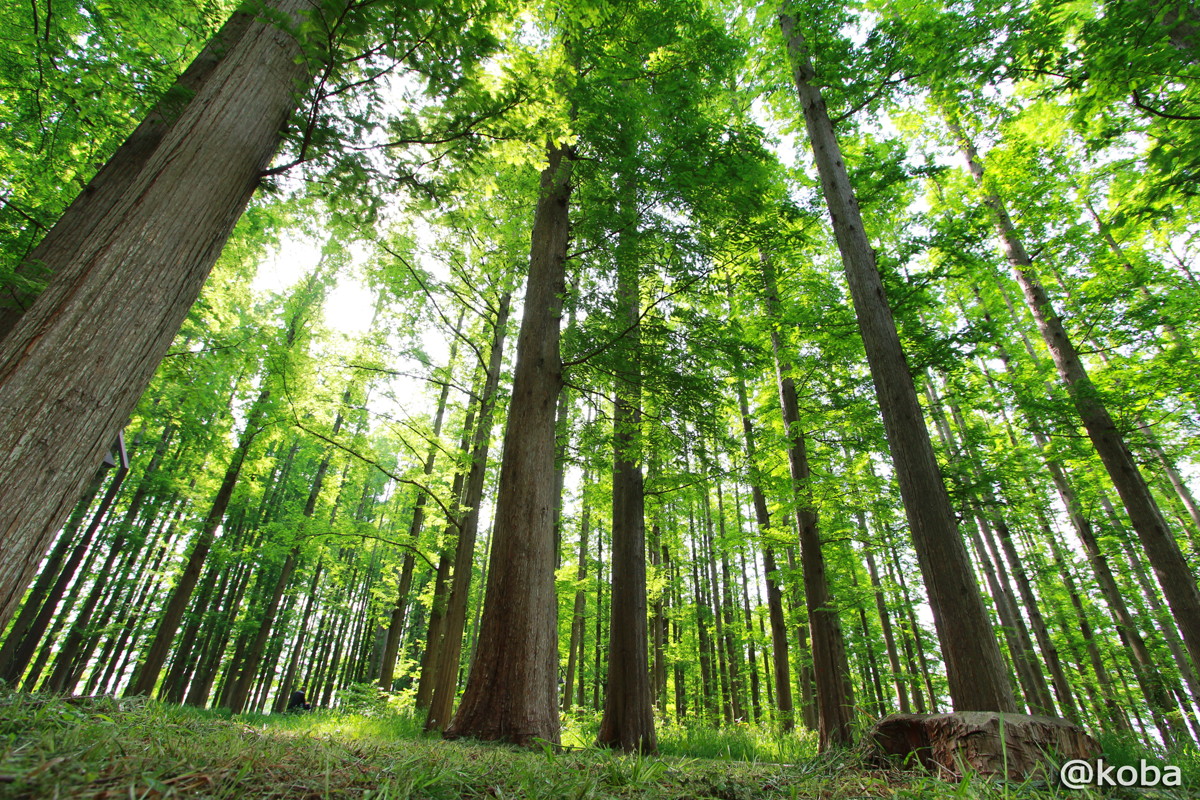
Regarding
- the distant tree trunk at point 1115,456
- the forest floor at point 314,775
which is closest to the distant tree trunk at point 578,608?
the distant tree trunk at point 1115,456

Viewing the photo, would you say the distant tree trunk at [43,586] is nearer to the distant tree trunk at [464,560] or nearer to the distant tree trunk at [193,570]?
the distant tree trunk at [193,570]

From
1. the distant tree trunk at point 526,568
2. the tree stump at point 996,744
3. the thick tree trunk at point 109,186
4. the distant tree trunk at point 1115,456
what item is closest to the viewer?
the tree stump at point 996,744

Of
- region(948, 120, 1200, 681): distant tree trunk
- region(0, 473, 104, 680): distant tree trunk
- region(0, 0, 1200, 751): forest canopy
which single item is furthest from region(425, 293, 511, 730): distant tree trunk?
region(0, 473, 104, 680): distant tree trunk

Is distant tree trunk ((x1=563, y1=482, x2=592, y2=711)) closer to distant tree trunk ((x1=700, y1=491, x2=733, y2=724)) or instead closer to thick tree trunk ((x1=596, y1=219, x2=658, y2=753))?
distant tree trunk ((x1=700, y1=491, x2=733, y2=724))

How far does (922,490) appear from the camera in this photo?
461 centimetres

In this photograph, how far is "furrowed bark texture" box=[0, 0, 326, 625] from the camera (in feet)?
7.41

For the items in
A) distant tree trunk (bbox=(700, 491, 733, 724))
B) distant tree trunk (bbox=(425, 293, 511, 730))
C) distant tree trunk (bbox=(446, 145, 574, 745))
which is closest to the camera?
distant tree trunk (bbox=(446, 145, 574, 745))

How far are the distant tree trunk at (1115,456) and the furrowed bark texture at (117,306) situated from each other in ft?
33.0

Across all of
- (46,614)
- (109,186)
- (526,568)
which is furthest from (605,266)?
(46,614)

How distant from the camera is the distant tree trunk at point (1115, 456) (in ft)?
20.2

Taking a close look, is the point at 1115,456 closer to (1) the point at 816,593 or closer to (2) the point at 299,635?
(1) the point at 816,593

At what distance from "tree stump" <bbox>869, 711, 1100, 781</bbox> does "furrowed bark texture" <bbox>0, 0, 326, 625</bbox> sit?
4.37 m

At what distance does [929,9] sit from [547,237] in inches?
241

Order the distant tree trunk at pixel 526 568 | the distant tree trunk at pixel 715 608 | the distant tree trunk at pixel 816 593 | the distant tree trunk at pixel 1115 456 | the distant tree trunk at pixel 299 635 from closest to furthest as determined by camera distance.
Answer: the distant tree trunk at pixel 526 568 < the distant tree trunk at pixel 1115 456 < the distant tree trunk at pixel 816 593 < the distant tree trunk at pixel 715 608 < the distant tree trunk at pixel 299 635
